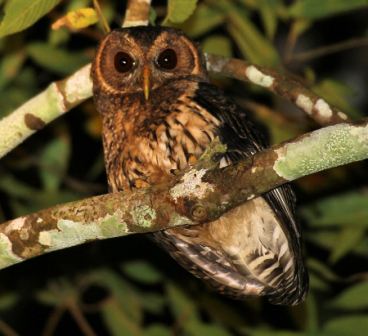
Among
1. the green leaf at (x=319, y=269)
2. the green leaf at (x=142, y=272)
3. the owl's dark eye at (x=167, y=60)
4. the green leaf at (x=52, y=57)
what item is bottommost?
the green leaf at (x=319, y=269)

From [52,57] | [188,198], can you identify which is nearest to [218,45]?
[52,57]

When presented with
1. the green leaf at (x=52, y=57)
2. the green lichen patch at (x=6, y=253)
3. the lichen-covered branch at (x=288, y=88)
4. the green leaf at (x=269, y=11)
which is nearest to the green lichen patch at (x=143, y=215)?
the green lichen patch at (x=6, y=253)

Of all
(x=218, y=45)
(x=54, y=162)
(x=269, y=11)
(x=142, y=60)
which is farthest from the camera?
(x=54, y=162)

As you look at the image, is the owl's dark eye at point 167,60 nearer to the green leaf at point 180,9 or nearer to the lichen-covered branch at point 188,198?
the green leaf at point 180,9

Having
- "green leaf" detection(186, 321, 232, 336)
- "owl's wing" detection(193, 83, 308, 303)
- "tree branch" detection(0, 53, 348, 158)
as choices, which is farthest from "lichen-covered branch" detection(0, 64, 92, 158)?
"green leaf" detection(186, 321, 232, 336)

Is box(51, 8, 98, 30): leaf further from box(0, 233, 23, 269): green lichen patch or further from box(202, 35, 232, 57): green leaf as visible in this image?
box(202, 35, 232, 57): green leaf

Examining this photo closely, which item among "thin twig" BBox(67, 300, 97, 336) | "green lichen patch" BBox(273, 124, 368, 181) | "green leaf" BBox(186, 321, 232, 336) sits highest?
"thin twig" BBox(67, 300, 97, 336)

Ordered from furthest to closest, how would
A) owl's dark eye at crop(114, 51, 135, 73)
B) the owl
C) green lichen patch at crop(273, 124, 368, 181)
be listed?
1. owl's dark eye at crop(114, 51, 135, 73)
2. the owl
3. green lichen patch at crop(273, 124, 368, 181)

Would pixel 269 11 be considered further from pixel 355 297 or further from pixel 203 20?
pixel 355 297
